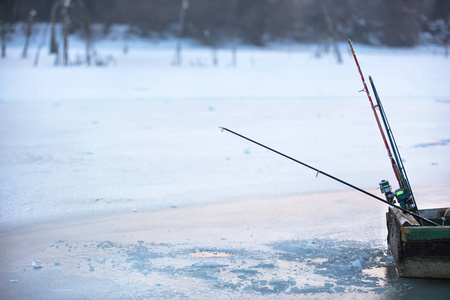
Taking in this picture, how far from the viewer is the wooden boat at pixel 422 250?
10.2 feet

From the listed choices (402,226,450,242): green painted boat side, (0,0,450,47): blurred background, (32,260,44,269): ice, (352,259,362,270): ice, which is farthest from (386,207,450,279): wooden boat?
(0,0,450,47): blurred background

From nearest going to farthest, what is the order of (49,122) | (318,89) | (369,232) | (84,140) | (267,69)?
1. (369,232)
2. (84,140)
3. (49,122)
4. (318,89)
5. (267,69)

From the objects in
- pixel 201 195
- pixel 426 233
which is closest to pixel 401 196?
pixel 426 233

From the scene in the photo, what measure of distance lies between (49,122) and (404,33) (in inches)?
675

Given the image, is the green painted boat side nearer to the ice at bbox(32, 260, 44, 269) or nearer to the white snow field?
the white snow field

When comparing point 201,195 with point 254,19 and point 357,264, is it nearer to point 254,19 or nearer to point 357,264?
point 357,264

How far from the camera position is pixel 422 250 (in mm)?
3156

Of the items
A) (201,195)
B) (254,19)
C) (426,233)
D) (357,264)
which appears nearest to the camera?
(426,233)

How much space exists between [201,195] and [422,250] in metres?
2.18

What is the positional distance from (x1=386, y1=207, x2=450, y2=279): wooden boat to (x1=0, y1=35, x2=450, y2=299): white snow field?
0.07 meters

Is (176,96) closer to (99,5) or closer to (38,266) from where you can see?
(38,266)

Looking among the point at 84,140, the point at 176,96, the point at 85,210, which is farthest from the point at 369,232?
the point at 176,96

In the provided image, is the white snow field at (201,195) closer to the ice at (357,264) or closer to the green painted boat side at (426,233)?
the ice at (357,264)

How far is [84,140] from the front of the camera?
716 cm
